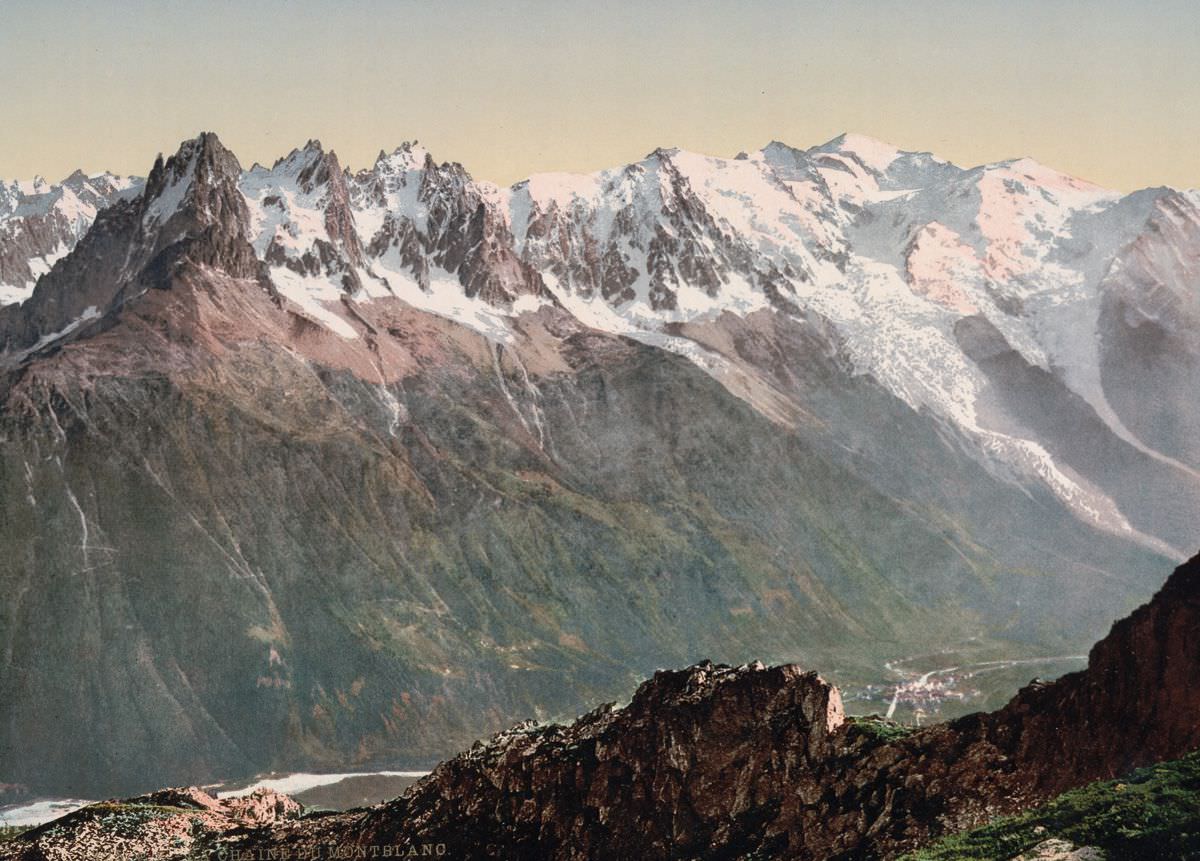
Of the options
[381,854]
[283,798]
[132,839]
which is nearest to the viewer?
[381,854]

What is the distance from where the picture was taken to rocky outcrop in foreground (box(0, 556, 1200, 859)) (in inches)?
3676

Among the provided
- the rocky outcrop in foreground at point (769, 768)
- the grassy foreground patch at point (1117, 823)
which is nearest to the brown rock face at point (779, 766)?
the rocky outcrop in foreground at point (769, 768)

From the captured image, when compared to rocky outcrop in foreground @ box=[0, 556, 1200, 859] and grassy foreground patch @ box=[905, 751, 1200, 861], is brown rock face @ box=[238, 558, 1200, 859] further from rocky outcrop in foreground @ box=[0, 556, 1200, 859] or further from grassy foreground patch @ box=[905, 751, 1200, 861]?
grassy foreground patch @ box=[905, 751, 1200, 861]

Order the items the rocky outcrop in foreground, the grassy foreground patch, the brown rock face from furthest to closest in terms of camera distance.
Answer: the rocky outcrop in foreground → the brown rock face → the grassy foreground patch

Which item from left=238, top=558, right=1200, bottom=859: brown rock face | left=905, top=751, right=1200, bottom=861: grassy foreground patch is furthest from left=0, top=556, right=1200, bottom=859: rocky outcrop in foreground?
left=905, top=751, right=1200, bottom=861: grassy foreground patch

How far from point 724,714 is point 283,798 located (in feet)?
174

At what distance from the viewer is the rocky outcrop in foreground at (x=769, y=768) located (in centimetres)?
9338

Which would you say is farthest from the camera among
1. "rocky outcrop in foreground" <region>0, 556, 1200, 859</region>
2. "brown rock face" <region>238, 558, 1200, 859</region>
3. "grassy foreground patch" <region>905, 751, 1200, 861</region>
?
"rocky outcrop in foreground" <region>0, 556, 1200, 859</region>

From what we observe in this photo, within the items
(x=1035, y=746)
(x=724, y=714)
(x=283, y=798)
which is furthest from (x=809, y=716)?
(x=283, y=798)

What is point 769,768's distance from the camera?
105375 millimetres

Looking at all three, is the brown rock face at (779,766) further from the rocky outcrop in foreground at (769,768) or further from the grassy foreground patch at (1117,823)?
the grassy foreground patch at (1117,823)

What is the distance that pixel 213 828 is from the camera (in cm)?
13275

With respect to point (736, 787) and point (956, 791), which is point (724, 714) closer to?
point (736, 787)

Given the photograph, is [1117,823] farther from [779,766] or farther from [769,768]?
[769,768]
